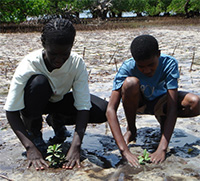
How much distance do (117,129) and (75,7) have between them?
35149 millimetres

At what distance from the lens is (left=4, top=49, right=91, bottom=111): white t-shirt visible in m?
2.28

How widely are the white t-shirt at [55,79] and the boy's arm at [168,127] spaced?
61cm

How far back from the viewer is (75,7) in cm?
3609

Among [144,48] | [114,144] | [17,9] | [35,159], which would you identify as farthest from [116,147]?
[17,9]

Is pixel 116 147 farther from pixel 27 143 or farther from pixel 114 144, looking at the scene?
pixel 27 143

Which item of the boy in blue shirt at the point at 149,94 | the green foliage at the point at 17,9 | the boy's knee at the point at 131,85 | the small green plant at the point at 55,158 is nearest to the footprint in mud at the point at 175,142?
the boy in blue shirt at the point at 149,94

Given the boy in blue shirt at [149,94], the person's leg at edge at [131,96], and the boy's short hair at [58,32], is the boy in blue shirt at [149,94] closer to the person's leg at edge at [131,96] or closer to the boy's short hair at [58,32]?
the person's leg at edge at [131,96]

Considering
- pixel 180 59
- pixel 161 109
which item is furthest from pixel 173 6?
pixel 161 109

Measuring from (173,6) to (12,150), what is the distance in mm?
31623

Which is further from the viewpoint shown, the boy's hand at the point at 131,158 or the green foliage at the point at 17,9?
the green foliage at the point at 17,9

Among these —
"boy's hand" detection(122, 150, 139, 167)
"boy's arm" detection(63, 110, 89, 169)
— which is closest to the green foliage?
"boy's arm" detection(63, 110, 89, 169)

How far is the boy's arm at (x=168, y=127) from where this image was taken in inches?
94.2

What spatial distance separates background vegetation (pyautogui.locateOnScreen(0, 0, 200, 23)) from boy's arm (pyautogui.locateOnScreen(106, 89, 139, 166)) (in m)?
0.83

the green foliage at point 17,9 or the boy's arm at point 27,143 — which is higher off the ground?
the green foliage at point 17,9
